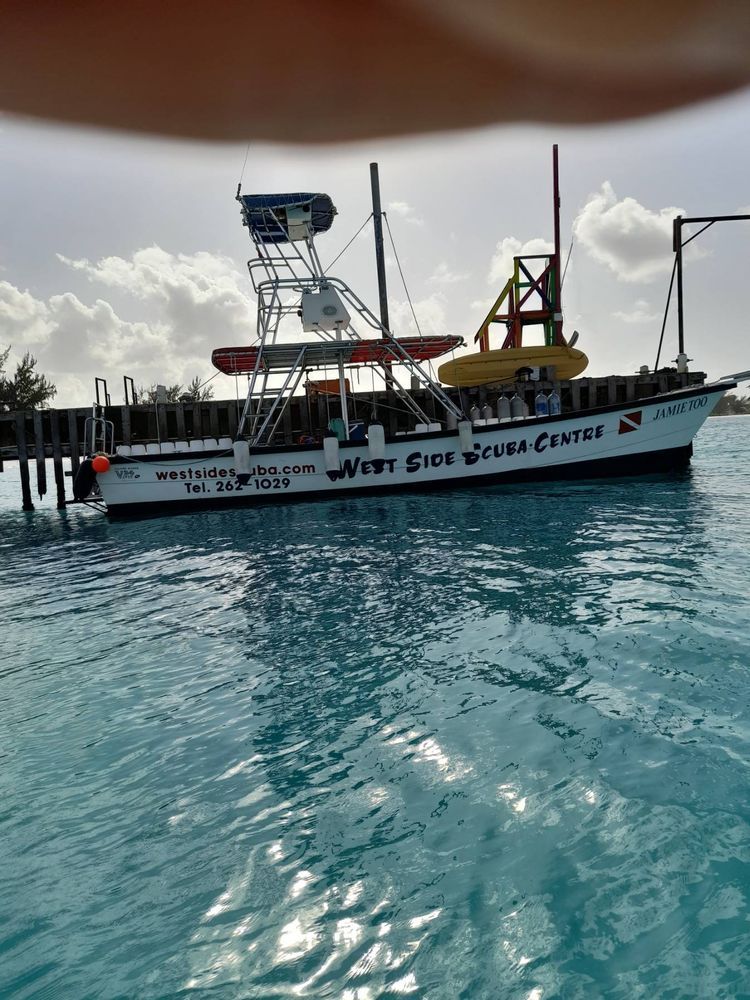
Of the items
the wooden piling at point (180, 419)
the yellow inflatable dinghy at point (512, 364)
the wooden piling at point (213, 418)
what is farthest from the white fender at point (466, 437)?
the wooden piling at point (180, 419)

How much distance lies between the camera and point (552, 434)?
14289 mm

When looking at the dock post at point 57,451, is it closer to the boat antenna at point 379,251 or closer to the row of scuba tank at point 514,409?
the boat antenna at point 379,251

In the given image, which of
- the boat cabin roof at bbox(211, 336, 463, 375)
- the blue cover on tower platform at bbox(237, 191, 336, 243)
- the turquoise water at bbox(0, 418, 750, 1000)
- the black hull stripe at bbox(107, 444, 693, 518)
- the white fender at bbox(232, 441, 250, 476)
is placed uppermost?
the blue cover on tower platform at bbox(237, 191, 336, 243)

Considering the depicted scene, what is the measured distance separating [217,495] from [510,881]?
1313 centimetres

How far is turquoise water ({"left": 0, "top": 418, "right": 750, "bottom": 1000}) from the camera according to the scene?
6.41 feet

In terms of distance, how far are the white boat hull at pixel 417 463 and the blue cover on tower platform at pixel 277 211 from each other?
5.40 m

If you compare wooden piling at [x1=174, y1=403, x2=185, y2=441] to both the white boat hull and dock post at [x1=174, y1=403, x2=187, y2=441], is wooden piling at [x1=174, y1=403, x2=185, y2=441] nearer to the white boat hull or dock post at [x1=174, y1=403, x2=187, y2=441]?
dock post at [x1=174, y1=403, x2=187, y2=441]

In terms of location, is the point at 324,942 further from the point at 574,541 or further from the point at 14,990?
the point at 574,541

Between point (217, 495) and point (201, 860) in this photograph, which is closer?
point (201, 860)

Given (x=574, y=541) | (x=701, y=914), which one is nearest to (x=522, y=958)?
(x=701, y=914)

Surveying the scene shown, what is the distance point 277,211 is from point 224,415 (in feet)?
22.5

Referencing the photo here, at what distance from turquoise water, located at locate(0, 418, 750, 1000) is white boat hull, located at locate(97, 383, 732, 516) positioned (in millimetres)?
7864

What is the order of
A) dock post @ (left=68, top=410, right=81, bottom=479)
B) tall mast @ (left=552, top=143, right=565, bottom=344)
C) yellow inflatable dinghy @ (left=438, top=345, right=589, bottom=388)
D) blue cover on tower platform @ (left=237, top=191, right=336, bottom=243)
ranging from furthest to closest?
tall mast @ (left=552, top=143, right=565, bottom=344), yellow inflatable dinghy @ (left=438, top=345, right=589, bottom=388), dock post @ (left=68, top=410, right=81, bottom=479), blue cover on tower platform @ (left=237, top=191, right=336, bottom=243)

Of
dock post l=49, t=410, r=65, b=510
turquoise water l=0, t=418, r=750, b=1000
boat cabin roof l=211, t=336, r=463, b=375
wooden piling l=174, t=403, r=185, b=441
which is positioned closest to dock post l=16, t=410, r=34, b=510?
dock post l=49, t=410, r=65, b=510
